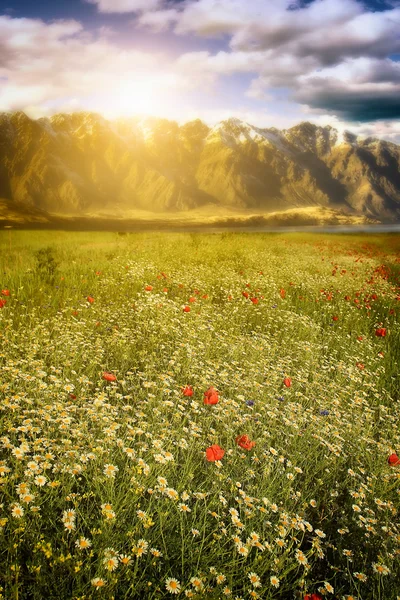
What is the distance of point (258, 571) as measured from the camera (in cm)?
233

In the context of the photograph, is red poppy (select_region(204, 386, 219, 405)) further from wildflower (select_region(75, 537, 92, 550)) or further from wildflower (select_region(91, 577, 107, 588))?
wildflower (select_region(91, 577, 107, 588))

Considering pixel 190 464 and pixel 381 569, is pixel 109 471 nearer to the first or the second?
pixel 190 464

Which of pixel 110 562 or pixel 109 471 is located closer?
pixel 110 562

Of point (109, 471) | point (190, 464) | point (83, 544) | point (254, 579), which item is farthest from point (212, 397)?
point (83, 544)

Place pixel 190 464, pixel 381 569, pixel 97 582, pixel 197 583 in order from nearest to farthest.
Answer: pixel 97 582 < pixel 197 583 < pixel 381 569 < pixel 190 464

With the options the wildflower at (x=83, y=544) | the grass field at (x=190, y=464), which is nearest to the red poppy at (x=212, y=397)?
the grass field at (x=190, y=464)

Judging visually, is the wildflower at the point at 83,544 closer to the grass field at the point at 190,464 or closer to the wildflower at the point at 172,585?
the grass field at the point at 190,464

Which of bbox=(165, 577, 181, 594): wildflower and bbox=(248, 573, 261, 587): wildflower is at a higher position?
bbox=(165, 577, 181, 594): wildflower

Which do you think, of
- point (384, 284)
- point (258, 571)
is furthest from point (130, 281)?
point (384, 284)

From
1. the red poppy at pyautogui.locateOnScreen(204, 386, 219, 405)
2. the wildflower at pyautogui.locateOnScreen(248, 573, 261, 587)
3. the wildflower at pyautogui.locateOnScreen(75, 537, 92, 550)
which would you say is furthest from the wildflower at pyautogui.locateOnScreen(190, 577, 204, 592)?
the red poppy at pyautogui.locateOnScreen(204, 386, 219, 405)

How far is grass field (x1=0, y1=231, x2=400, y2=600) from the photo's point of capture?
85.0 inches

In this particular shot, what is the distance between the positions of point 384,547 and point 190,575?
161cm

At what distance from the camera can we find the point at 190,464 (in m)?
3.06

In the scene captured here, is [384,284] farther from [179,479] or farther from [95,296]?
[179,479]
